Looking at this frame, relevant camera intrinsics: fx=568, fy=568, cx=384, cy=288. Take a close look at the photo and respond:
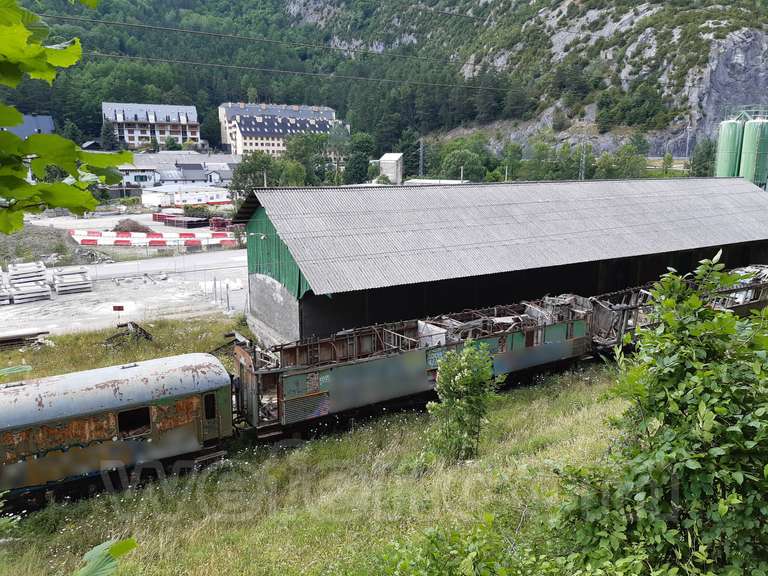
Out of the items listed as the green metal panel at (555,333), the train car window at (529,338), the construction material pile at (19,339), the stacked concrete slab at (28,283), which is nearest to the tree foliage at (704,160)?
the green metal panel at (555,333)

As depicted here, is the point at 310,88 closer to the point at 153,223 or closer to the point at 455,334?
the point at 153,223

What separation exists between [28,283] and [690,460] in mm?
34103

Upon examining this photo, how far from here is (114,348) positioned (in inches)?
882

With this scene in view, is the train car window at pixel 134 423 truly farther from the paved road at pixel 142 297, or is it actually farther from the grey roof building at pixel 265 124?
the grey roof building at pixel 265 124

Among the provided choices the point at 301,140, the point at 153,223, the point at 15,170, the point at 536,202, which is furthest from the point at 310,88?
the point at 15,170

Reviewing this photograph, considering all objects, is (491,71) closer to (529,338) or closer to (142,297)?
(142,297)

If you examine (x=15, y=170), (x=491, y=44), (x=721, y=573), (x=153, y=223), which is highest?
(x=491, y=44)

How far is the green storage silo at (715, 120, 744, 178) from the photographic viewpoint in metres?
46.7

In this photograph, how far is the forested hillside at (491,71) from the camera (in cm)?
9531

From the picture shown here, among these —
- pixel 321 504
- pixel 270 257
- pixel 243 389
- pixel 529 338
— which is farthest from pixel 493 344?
pixel 270 257

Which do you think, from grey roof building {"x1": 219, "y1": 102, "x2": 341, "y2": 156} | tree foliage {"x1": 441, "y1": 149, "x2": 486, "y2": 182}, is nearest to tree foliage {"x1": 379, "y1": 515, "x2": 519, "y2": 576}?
tree foliage {"x1": 441, "y1": 149, "x2": 486, "y2": 182}

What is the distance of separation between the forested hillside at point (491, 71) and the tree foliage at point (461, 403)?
4997cm

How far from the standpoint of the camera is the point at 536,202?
2775 cm

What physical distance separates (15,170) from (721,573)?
5.50m
